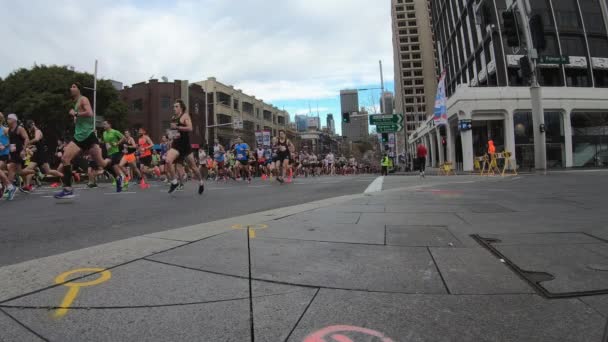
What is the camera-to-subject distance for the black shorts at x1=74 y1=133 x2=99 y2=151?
22.3 feet

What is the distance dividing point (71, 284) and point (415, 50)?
103812 millimetres

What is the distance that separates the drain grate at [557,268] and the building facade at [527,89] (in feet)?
65.4

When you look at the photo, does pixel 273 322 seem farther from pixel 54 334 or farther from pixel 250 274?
pixel 54 334

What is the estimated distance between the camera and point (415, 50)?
9638cm

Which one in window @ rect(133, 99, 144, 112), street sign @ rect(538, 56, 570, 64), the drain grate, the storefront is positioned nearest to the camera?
the drain grate

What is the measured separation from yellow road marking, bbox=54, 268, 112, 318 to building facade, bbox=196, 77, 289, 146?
47953mm

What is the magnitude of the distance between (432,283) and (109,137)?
10.3 metres

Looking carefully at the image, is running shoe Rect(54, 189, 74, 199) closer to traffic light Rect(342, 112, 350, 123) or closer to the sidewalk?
the sidewalk

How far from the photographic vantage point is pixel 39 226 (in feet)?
12.8

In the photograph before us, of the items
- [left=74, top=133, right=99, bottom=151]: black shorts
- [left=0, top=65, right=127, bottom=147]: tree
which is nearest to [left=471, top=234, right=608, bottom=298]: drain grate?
[left=74, top=133, right=99, bottom=151]: black shorts

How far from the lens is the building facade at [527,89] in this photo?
2614cm

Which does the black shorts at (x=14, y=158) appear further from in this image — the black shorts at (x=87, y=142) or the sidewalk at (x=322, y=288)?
the sidewalk at (x=322, y=288)

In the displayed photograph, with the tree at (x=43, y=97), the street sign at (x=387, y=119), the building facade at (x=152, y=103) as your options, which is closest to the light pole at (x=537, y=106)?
the street sign at (x=387, y=119)

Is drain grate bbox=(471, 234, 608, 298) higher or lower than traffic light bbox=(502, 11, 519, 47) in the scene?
lower
